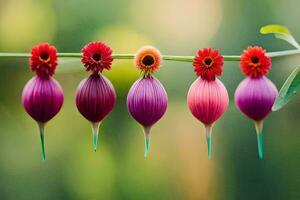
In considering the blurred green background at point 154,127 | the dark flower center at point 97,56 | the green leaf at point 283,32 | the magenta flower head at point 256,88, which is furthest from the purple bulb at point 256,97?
the blurred green background at point 154,127

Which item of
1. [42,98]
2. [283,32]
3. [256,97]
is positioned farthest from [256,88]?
[42,98]

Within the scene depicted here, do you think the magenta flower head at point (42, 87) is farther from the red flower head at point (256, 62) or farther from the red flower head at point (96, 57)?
the red flower head at point (256, 62)

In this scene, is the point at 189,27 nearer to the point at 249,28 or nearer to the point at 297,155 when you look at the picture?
the point at 249,28

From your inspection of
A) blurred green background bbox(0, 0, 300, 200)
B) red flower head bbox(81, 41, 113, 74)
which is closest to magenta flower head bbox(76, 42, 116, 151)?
red flower head bbox(81, 41, 113, 74)

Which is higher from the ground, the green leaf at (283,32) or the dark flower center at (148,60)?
the green leaf at (283,32)

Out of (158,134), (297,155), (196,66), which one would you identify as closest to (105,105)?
(196,66)

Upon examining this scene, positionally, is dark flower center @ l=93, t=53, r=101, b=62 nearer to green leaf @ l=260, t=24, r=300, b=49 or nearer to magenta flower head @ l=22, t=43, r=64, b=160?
magenta flower head @ l=22, t=43, r=64, b=160

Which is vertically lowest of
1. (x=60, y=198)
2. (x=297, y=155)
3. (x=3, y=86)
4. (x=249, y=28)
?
(x=60, y=198)
